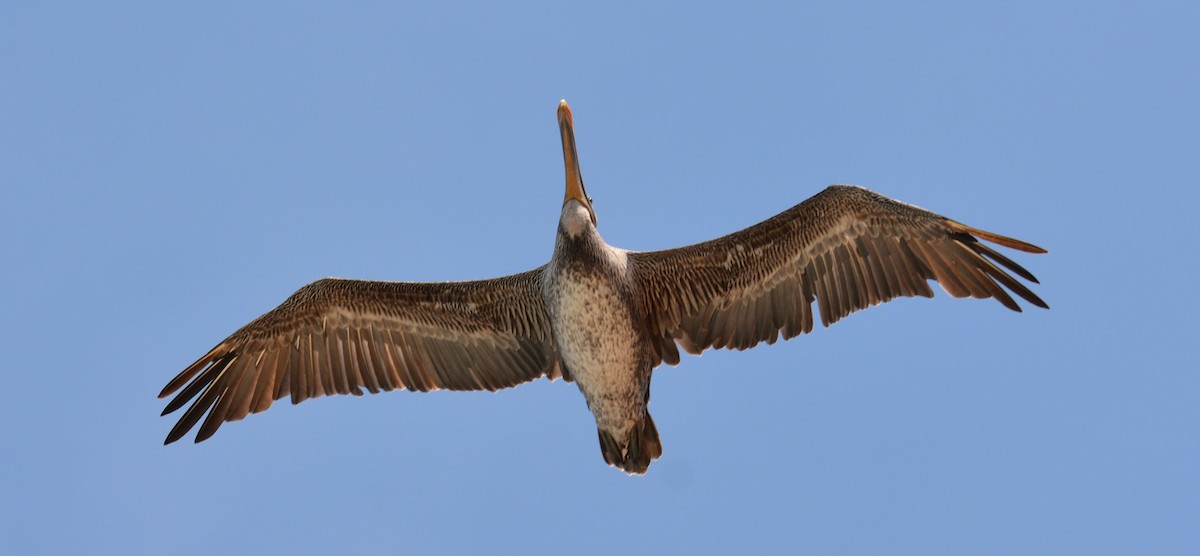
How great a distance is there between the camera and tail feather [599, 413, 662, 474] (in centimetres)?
1261

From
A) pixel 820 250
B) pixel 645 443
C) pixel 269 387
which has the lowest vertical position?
pixel 645 443

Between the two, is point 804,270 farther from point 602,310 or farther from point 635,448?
point 635,448

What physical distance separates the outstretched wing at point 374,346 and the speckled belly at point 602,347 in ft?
2.73

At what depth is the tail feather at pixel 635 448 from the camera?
41.4ft

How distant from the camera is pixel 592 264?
11.8 m

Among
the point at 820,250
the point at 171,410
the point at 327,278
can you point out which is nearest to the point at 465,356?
the point at 327,278

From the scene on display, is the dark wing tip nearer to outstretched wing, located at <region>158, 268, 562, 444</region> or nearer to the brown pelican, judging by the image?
the brown pelican

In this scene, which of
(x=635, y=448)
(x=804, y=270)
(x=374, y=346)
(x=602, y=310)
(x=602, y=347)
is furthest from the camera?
(x=374, y=346)

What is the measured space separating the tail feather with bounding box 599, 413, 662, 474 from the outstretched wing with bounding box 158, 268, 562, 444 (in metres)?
1.02

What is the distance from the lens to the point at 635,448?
12.6 m

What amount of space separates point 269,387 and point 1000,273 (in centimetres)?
738

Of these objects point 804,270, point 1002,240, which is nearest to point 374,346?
point 804,270

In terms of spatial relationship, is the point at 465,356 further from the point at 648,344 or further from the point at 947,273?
the point at 947,273

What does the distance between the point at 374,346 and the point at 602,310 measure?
281 cm
